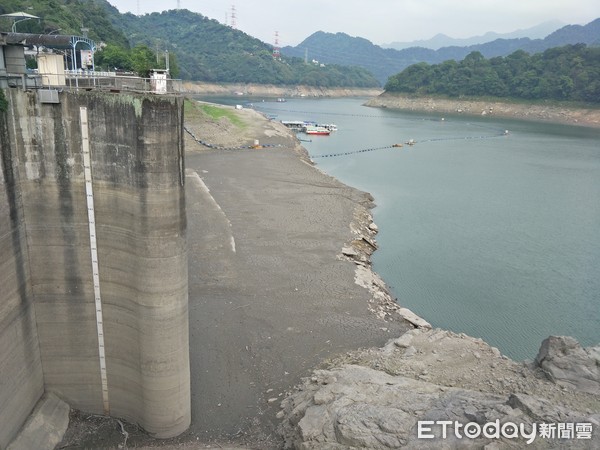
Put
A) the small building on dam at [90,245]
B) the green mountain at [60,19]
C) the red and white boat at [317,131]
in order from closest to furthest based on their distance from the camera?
the small building on dam at [90,245]
the green mountain at [60,19]
the red and white boat at [317,131]

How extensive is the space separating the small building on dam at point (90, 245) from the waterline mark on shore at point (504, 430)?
283 inches

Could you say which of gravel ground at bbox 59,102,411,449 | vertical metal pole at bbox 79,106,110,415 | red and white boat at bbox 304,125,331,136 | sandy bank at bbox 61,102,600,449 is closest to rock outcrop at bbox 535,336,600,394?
sandy bank at bbox 61,102,600,449

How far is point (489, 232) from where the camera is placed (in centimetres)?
3675

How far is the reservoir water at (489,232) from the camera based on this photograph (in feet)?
79.0

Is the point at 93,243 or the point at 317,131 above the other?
the point at 93,243

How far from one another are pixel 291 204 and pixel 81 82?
23434mm

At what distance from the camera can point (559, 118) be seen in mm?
125188

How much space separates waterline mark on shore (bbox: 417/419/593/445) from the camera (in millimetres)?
10789

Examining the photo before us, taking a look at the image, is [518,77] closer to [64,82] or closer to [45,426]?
[64,82]

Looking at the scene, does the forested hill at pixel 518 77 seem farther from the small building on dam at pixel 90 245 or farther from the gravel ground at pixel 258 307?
the small building on dam at pixel 90 245

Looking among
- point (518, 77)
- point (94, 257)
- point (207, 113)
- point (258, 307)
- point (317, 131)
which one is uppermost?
point (518, 77)

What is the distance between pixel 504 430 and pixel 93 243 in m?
11.5

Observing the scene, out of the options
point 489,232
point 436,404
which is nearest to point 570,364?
point 436,404

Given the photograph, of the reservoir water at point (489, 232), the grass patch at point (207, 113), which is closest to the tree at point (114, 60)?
the grass patch at point (207, 113)
